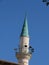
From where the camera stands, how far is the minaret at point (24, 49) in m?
79.4

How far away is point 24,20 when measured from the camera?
86125mm

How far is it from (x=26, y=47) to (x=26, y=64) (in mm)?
3909

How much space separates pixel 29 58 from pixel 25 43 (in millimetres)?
3358

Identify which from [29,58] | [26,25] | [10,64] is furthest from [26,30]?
[10,64]

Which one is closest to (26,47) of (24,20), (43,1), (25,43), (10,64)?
(25,43)

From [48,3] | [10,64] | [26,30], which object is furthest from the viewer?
[26,30]

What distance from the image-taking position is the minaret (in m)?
79.4

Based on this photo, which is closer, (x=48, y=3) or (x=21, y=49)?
(x=48, y=3)

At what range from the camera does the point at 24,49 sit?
8181cm

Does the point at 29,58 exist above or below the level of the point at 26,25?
below

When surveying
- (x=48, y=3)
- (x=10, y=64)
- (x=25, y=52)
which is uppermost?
(x=25, y=52)

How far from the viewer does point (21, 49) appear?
3214 inches

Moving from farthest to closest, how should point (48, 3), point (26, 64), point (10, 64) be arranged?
point (26, 64)
point (48, 3)
point (10, 64)

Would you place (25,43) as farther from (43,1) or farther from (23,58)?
(43,1)
